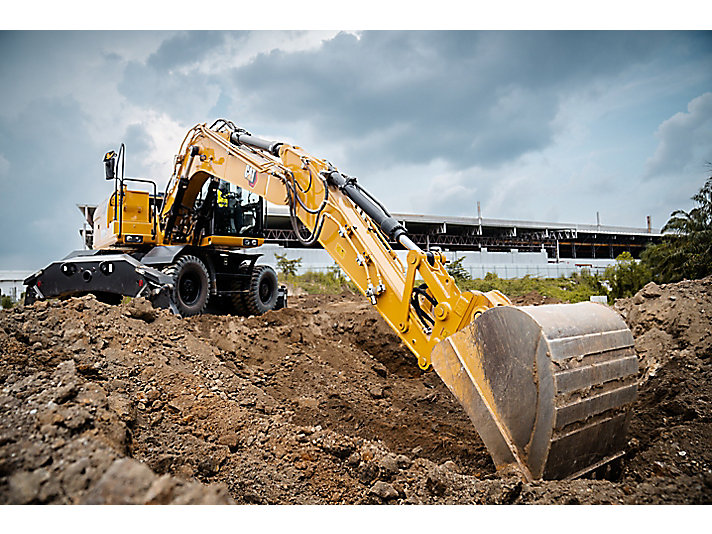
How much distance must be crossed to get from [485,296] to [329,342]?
3551 mm

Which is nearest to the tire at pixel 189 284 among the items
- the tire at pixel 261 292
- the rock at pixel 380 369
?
the tire at pixel 261 292

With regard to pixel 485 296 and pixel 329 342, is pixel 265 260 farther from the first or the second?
pixel 485 296

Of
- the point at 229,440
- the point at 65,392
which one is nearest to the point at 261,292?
the point at 229,440

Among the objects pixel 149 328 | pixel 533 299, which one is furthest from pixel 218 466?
pixel 533 299

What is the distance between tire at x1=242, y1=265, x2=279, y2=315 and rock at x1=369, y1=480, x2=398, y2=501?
5831 mm

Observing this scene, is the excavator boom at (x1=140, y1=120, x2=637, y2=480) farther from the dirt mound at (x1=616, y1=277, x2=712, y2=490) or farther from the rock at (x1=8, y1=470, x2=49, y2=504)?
the rock at (x1=8, y1=470, x2=49, y2=504)

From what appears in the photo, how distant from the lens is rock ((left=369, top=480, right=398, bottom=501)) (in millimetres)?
2562

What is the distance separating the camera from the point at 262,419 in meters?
3.63

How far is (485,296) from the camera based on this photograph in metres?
3.12

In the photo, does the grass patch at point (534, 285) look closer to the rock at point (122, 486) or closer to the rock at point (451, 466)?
the rock at point (451, 466)

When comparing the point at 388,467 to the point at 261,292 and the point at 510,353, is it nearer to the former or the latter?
the point at 510,353

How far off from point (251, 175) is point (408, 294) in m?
2.82

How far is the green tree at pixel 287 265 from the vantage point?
16.5 m

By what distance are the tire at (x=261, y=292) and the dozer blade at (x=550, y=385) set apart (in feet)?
18.9
